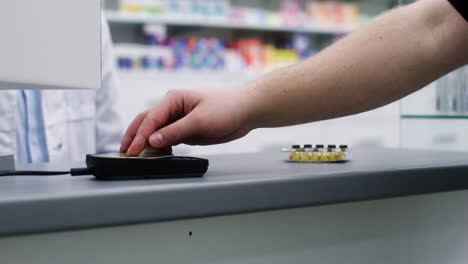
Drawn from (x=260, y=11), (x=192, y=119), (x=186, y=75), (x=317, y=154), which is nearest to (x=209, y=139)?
(x=192, y=119)

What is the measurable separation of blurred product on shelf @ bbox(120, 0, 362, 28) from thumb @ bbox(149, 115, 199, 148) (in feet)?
9.70

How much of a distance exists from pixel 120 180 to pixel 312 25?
3773mm

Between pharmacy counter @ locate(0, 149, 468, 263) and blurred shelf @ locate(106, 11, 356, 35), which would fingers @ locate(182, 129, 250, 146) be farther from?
blurred shelf @ locate(106, 11, 356, 35)

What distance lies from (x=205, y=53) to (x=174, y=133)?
10.3ft

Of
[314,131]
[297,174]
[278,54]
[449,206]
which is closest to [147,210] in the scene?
[297,174]

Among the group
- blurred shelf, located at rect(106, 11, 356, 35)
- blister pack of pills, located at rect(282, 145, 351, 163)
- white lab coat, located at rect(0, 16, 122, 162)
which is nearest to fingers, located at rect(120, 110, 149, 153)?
blister pack of pills, located at rect(282, 145, 351, 163)

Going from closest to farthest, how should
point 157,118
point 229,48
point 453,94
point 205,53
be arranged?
point 157,118, point 453,94, point 205,53, point 229,48

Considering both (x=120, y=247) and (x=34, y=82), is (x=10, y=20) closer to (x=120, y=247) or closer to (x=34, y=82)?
(x=34, y=82)

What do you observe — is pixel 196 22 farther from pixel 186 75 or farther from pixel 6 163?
pixel 6 163

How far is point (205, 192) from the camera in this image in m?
0.61

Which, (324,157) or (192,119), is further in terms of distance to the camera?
(324,157)

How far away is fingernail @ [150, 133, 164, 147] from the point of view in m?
0.79

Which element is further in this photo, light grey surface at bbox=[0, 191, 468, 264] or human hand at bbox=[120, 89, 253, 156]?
human hand at bbox=[120, 89, 253, 156]

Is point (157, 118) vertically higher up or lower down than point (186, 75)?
lower down
